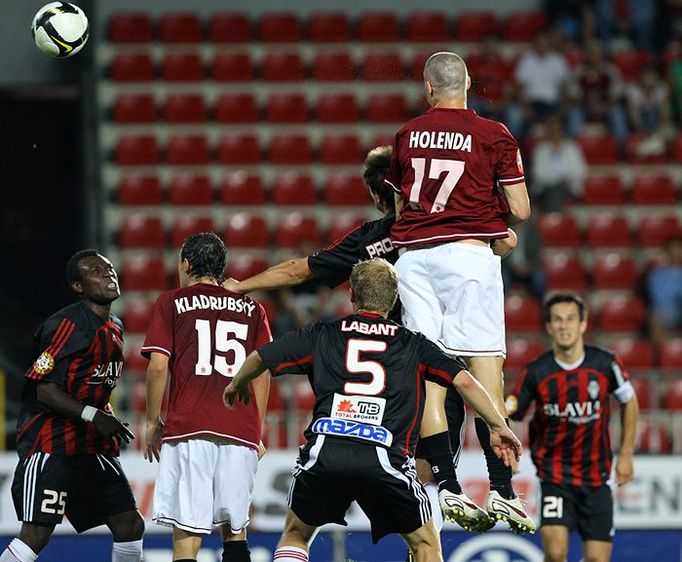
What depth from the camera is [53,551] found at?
1110 cm

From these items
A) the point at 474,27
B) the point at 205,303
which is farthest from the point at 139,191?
the point at 205,303

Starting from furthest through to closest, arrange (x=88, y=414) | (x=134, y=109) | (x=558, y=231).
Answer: (x=134, y=109) < (x=558, y=231) < (x=88, y=414)

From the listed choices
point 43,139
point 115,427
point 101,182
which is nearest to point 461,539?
point 115,427

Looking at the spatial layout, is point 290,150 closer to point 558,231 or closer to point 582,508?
point 558,231

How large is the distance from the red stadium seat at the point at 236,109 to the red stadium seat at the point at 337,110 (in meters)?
0.81

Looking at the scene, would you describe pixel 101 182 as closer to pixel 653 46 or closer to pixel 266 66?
pixel 266 66

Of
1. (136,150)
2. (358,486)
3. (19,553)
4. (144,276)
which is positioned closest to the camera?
(358,486)

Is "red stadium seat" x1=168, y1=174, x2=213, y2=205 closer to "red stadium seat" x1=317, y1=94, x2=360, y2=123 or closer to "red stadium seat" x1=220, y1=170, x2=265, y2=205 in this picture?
"red stadium seat" x1=220, y1=170, x2=265, y2=205

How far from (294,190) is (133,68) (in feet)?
8.61

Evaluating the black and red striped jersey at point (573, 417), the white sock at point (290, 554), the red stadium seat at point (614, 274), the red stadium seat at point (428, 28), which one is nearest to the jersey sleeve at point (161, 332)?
the white sock at point (290, 554)

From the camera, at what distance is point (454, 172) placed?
273 inches

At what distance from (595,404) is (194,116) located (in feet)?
28.1

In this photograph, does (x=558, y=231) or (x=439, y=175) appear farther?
(x=558, y=231)

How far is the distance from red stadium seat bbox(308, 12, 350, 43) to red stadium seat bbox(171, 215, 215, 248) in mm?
3272
